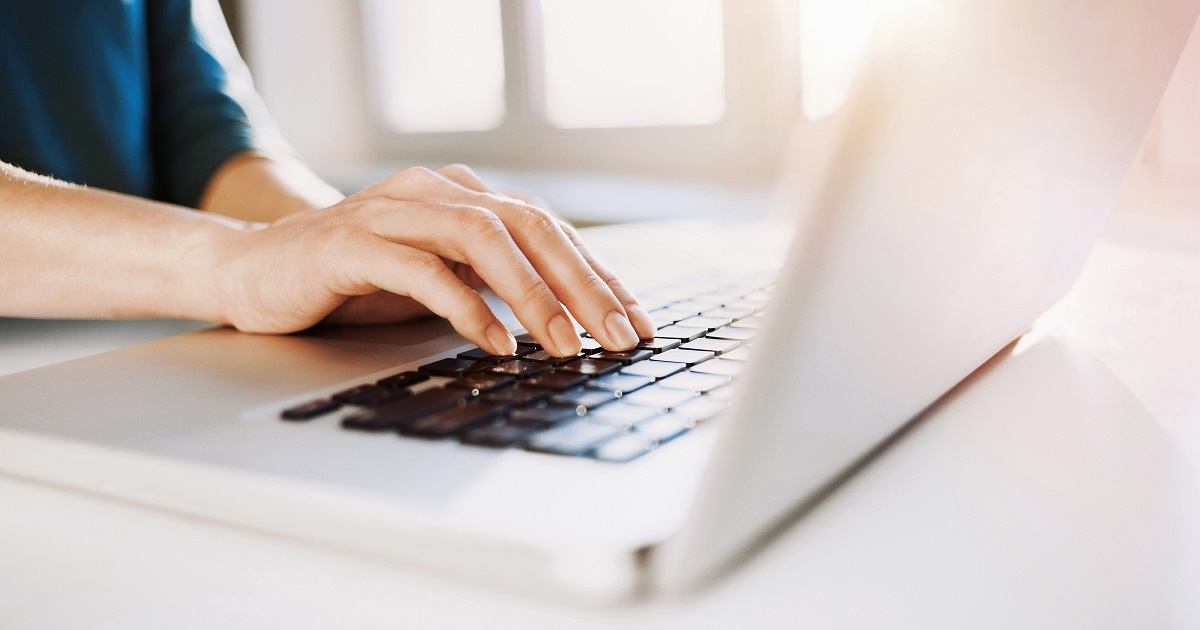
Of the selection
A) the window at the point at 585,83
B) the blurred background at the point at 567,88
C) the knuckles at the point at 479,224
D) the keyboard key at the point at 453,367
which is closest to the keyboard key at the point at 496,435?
the keyboard key at the point at 453,367

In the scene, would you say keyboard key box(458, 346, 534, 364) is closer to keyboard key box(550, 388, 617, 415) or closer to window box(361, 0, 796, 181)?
keyboard key box(550, 388, 617, 415)

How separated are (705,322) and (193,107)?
2.81ft

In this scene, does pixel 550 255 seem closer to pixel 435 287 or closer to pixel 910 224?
pixel 435 287

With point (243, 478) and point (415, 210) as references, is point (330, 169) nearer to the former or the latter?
point (415, 210)

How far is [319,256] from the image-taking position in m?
0.52

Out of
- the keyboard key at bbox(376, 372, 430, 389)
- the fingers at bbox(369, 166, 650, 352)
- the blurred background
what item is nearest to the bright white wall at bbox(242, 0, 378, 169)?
the blurred background

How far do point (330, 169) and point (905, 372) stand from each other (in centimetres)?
393

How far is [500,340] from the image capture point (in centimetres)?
46

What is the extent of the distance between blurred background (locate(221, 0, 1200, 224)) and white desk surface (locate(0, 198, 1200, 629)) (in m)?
1.74

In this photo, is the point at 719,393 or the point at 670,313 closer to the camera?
the point at 719,393

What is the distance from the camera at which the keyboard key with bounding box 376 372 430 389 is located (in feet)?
1.24

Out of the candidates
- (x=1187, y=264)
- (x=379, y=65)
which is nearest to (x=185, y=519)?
(x=1187, y=264)

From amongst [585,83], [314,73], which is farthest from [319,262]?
[314,73]

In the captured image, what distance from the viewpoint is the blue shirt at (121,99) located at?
3.33ft
